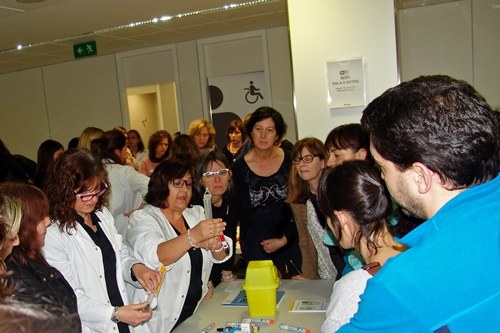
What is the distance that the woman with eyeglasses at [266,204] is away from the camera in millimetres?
2881

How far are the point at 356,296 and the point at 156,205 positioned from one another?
1.20m

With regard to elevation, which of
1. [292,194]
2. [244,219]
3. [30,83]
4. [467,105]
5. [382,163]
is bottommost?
[244,219]

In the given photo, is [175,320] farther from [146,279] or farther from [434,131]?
[434,131]

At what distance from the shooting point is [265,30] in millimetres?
5891

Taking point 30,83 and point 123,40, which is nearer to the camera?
point 123,40

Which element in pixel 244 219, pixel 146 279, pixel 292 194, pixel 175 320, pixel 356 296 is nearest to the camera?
pixel 356 296

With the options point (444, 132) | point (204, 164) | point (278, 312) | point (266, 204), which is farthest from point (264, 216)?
point (444, 132)

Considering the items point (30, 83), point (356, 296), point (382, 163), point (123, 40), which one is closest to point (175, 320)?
point (356, 296)

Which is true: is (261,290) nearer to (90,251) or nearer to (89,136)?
(90,251)

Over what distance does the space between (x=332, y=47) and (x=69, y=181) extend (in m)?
1.92

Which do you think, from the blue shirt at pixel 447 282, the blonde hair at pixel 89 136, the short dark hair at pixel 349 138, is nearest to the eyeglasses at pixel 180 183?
the short dark hair at pixel 349 138

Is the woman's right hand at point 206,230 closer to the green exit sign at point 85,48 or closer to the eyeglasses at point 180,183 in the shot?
the eyeglasses at point 180,183

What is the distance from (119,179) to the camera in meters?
3.38

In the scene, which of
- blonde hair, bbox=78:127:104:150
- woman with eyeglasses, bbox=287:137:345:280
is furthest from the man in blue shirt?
blonde hair, bbox=78:127:104:150
